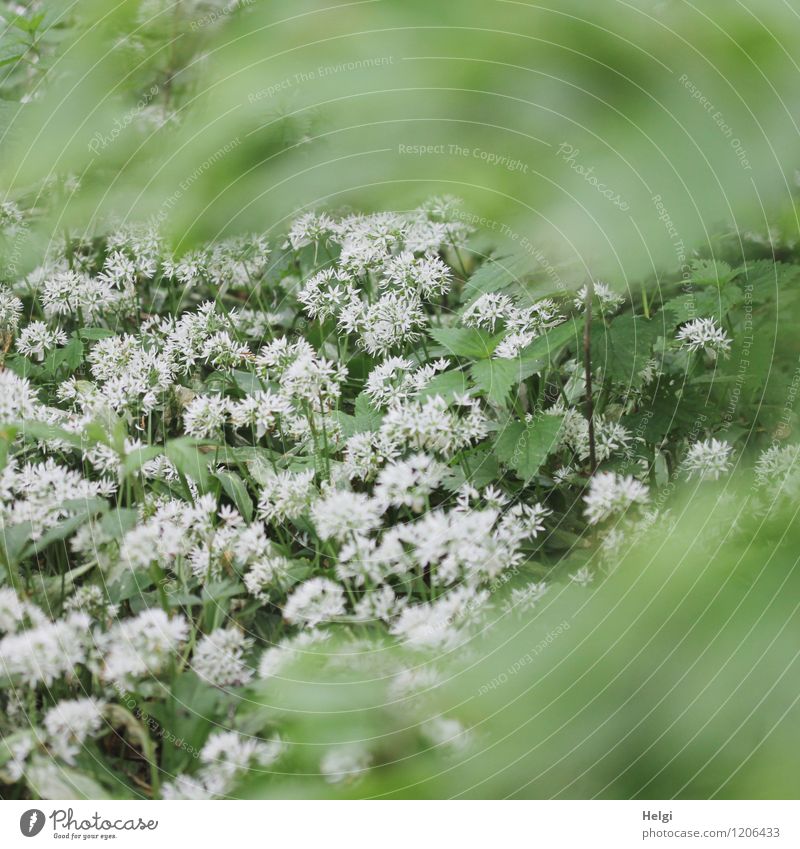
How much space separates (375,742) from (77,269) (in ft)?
1.55

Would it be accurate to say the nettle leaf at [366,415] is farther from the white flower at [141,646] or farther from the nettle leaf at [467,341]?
the white flower at [141,646]

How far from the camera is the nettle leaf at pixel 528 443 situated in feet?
1.80

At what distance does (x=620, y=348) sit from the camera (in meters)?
0.57

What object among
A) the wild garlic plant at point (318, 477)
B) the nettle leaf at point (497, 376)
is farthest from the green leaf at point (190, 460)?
the nettle leaf at point (497, 376)

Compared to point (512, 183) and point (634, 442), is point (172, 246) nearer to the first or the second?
point (512, 183)

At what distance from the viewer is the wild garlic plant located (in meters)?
0.52

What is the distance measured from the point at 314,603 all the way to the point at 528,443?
0.19 m

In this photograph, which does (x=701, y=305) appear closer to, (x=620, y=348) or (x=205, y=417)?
(x=620, y=348)

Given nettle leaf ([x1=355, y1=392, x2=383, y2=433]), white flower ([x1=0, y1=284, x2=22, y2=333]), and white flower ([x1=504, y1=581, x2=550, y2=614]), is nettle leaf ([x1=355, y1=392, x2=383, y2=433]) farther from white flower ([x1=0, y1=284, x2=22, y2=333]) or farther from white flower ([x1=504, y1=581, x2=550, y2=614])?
white flower ([x1=0, y1=284, x2=22, y2=333])

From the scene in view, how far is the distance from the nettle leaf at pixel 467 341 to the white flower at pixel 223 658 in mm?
254

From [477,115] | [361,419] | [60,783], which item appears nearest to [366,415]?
[361,419]
